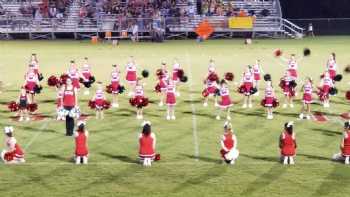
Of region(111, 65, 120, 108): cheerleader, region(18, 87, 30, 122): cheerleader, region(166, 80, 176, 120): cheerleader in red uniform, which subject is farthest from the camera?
region(111, 65, 120, 108): cheerleader

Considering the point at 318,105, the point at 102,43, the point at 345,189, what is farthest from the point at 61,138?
the point at 102,43

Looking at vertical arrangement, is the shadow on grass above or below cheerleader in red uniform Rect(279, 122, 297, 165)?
below

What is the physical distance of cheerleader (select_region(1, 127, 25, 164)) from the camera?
14.8m

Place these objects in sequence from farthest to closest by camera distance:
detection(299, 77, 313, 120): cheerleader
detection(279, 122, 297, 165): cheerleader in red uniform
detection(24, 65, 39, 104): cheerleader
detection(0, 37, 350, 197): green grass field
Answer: detection(24, 65, 39, 104): cheerleader, detection(299, 77, 313, 120): cheerleader, detection(279, 122, 297, 165): cheerleader in red uniform, detection(0, 37, 350, 197): green grass field

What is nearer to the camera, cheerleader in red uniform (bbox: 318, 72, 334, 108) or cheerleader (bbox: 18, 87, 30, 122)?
cheerleader (bbox: 18, 87, 30, 122)

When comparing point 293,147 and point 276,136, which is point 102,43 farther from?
point 293,147

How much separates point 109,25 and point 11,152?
34.0m

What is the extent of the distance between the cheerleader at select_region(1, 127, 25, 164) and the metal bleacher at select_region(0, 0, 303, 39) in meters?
32.9

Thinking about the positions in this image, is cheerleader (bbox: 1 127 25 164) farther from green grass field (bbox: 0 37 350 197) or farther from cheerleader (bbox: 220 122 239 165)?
cheerleader (bbox: 220 122 239 165)

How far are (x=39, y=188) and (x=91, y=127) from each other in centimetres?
614

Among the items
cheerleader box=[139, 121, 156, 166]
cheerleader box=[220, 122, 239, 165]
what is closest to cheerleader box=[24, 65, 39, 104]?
cheerleader box=[139, 121, 156, 166]

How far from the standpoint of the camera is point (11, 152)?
48.9ft

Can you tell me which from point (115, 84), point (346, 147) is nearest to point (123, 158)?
point (346, 147)

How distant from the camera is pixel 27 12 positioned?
160 feet
